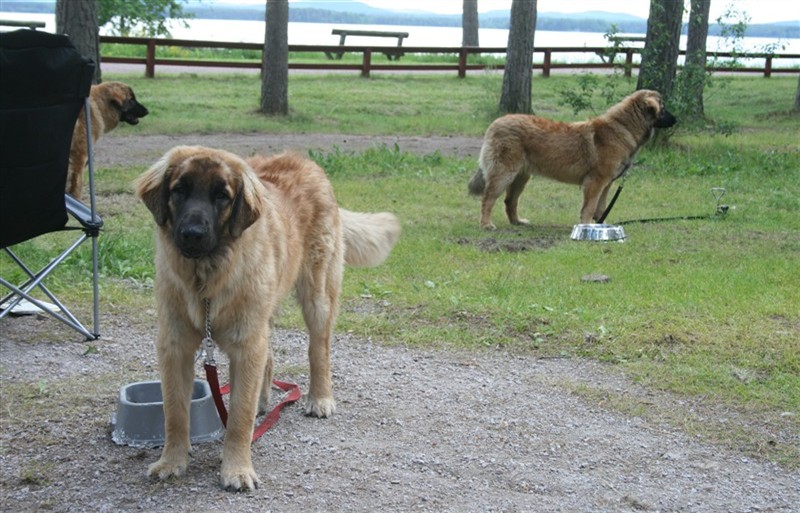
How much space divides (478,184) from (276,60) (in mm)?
9409

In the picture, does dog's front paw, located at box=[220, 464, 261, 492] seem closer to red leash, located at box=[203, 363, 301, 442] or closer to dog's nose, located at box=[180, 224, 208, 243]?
red leash, located at box=[203, 363, 301, 442]

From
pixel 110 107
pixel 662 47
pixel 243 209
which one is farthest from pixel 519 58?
pixel 243 209

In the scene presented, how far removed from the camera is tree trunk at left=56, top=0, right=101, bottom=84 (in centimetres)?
1566

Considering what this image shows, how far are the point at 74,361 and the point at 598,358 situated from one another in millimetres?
3344

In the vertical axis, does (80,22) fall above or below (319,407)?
above

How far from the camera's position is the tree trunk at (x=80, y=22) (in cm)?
1566

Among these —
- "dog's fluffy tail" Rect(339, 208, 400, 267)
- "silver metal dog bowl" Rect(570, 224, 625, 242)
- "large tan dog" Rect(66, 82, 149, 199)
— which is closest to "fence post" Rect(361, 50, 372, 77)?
"large tan dog" Rect(66, 82, 149, 199)

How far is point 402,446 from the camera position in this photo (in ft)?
16.9

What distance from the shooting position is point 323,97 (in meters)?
24.5

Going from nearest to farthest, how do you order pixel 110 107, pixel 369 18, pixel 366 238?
pixel 366 238 → pixel 110 107 → pixel 369 18

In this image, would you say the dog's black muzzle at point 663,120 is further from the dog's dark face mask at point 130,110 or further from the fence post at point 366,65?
the fence post at point 366,65

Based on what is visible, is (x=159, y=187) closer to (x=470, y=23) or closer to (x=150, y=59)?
(x=150, y=59)

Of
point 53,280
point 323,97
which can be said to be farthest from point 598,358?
point 323,97

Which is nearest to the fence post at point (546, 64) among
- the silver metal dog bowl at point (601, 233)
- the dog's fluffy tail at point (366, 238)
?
the silver metal dog bowl at point (601, 233)
